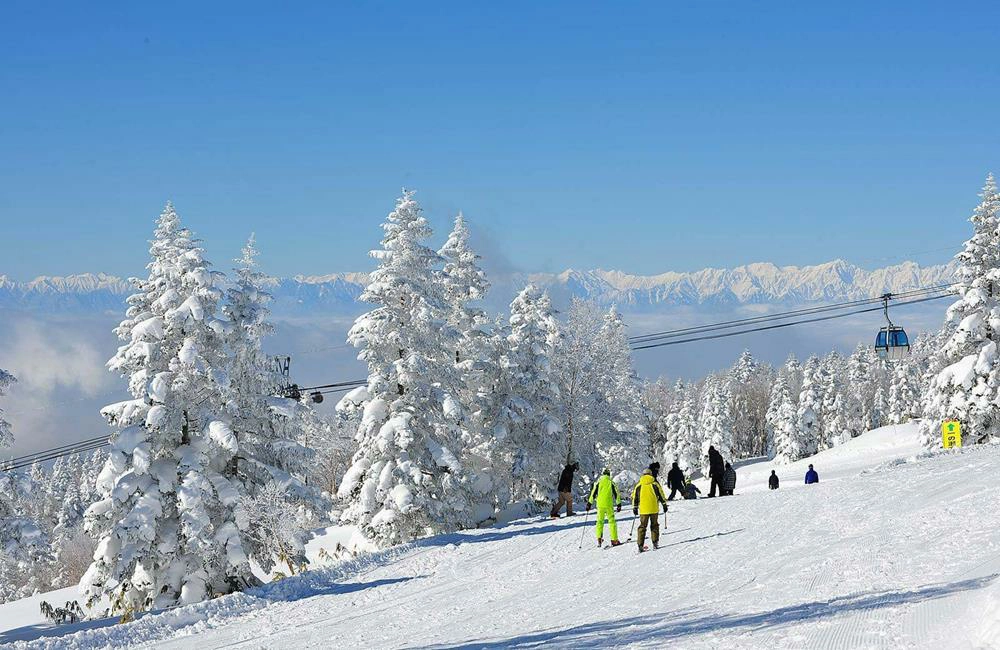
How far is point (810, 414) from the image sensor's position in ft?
311

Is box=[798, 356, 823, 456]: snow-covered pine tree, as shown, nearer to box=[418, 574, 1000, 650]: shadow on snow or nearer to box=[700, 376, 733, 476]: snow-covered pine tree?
box=[700, 376, 733, 476]: snow-covered pine tree

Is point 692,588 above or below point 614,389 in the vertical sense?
below

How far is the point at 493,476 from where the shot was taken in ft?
124

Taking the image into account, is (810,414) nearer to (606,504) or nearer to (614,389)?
(614,389)

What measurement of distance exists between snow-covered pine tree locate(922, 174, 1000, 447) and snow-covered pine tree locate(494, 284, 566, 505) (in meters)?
17.4

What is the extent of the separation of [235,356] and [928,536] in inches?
763

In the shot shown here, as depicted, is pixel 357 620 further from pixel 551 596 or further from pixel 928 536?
pixel 928 536

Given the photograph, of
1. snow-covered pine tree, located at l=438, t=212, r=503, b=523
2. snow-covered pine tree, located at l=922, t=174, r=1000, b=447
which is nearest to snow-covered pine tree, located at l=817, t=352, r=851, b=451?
snow-covered pine tree, located at l=922, t=174, r=1000, b=447

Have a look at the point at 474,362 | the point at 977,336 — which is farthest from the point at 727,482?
the point at 977,336

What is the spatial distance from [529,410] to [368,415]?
31.7ft

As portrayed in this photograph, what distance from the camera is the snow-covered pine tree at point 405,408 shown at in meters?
30.3

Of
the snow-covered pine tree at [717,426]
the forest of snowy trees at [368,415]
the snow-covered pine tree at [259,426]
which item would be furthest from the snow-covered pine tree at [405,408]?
the snow-covered pine tree at [717,426]

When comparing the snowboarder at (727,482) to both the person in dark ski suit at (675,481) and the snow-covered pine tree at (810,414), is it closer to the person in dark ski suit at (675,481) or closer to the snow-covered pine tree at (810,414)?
the person in dark ski suit at (675,481)

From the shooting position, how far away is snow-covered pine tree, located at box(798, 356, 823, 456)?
93.9m
